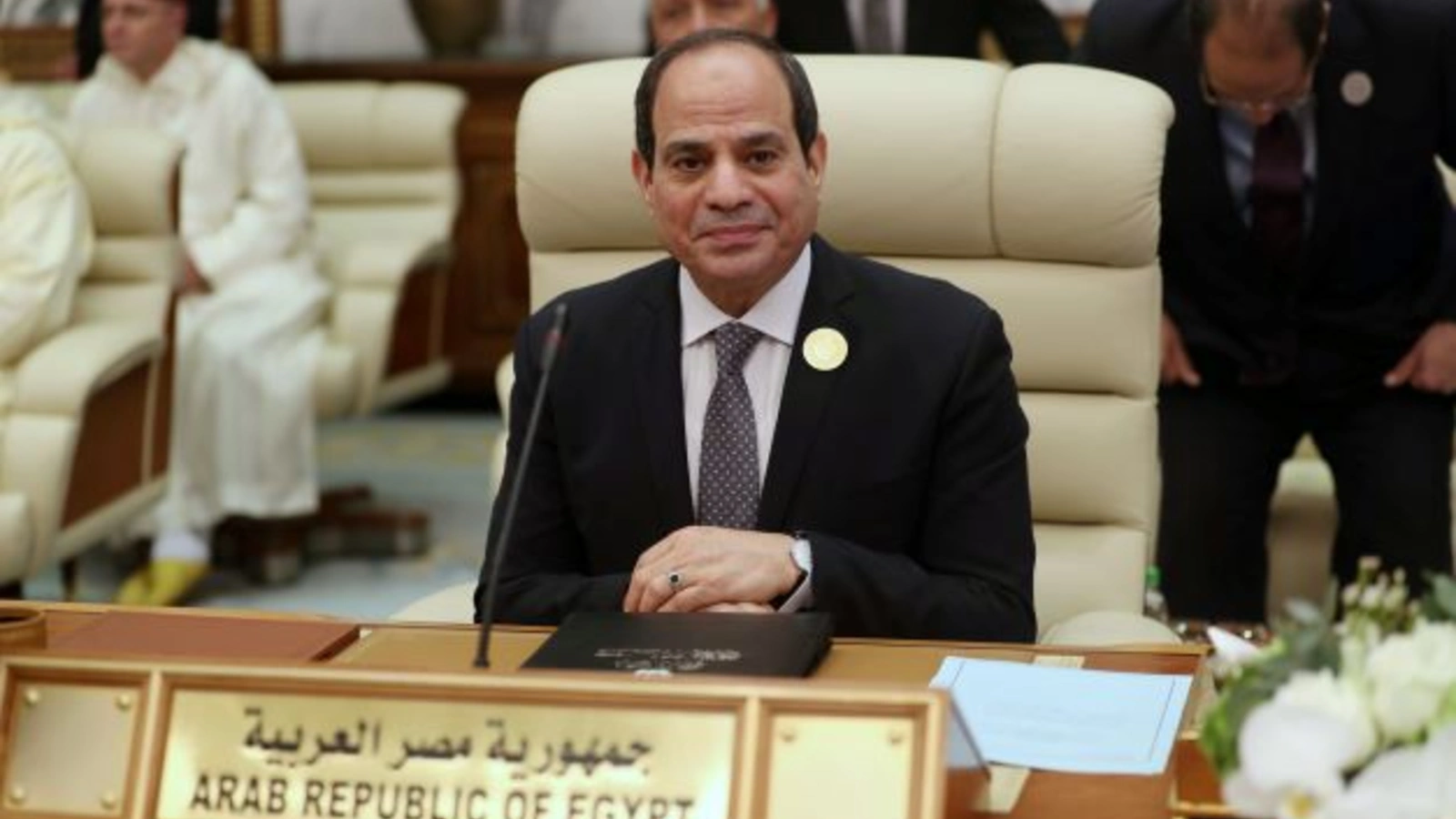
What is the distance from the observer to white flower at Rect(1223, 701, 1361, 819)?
155cm

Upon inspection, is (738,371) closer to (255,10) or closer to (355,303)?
(355,303)

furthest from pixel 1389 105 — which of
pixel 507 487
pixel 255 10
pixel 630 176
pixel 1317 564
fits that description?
pixel 255 10

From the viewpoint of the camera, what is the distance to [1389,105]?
399 centimetres

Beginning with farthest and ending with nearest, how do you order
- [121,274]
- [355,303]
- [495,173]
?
[495,173] < [355,303] < [121,274]

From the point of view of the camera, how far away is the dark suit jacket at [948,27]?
5.09m

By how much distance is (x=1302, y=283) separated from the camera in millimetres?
4117

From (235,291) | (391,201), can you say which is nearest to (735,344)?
(235,291)

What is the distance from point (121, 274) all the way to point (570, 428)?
2.95m

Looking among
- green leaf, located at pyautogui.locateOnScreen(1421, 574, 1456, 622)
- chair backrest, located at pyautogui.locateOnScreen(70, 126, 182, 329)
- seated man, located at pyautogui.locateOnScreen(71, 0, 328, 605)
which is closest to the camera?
green leaf, located at pyautogui.locateOnScreen(1421, 574, 1456, 622)

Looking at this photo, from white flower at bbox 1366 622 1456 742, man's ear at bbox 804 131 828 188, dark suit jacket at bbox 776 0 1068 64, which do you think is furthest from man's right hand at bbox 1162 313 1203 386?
white flower at bbox 1366 622 1456 742

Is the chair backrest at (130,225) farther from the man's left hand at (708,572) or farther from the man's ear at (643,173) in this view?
the man's left hand at (708,572)

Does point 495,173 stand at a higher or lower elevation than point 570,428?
lower

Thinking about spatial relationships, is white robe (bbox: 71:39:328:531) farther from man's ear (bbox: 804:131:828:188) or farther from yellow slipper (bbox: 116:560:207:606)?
man's ear (bbox: 804:131:828:188)

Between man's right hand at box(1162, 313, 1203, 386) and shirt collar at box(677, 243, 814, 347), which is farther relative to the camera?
man's right hand at box(1162, 313, 1203, 386)
